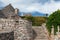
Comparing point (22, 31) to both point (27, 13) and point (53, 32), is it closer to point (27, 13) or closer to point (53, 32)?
point (53, 32)

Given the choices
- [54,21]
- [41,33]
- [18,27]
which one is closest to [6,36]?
[18,27]

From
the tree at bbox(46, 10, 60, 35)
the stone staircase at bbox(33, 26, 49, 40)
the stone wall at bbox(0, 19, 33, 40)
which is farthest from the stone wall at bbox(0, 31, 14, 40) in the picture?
the stone staircase at bbox(33, 26, 49, 40)

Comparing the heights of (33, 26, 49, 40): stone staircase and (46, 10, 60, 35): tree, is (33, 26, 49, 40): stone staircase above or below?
below

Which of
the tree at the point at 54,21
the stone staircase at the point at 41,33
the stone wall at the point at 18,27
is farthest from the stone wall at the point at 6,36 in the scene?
the stone staircase at the point at 41,33

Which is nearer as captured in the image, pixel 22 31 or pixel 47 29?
pixel 22 31

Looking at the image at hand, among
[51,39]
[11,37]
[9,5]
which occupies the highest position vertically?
[9,5]

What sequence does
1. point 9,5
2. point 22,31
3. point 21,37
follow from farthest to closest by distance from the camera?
point 9,5, point 22,31, point 21,37

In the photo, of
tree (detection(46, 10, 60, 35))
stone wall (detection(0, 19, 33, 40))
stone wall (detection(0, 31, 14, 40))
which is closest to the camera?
stone wall (detection(0, 31, 14, 40))

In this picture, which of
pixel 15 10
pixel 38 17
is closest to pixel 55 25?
pixel 15 10

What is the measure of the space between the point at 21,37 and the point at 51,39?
25.7 feet

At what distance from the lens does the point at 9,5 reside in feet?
118

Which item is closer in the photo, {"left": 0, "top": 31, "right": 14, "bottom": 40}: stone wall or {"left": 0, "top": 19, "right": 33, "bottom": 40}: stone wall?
{"left": 0, "top": 31, "right": 14, "bottom": 40}: stone wall

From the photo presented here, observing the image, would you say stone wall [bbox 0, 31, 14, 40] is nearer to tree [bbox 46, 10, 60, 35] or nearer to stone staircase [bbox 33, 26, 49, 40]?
tree [bbox 46, 10, 60, 35]

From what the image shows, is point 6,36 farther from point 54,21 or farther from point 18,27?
point 54,21
